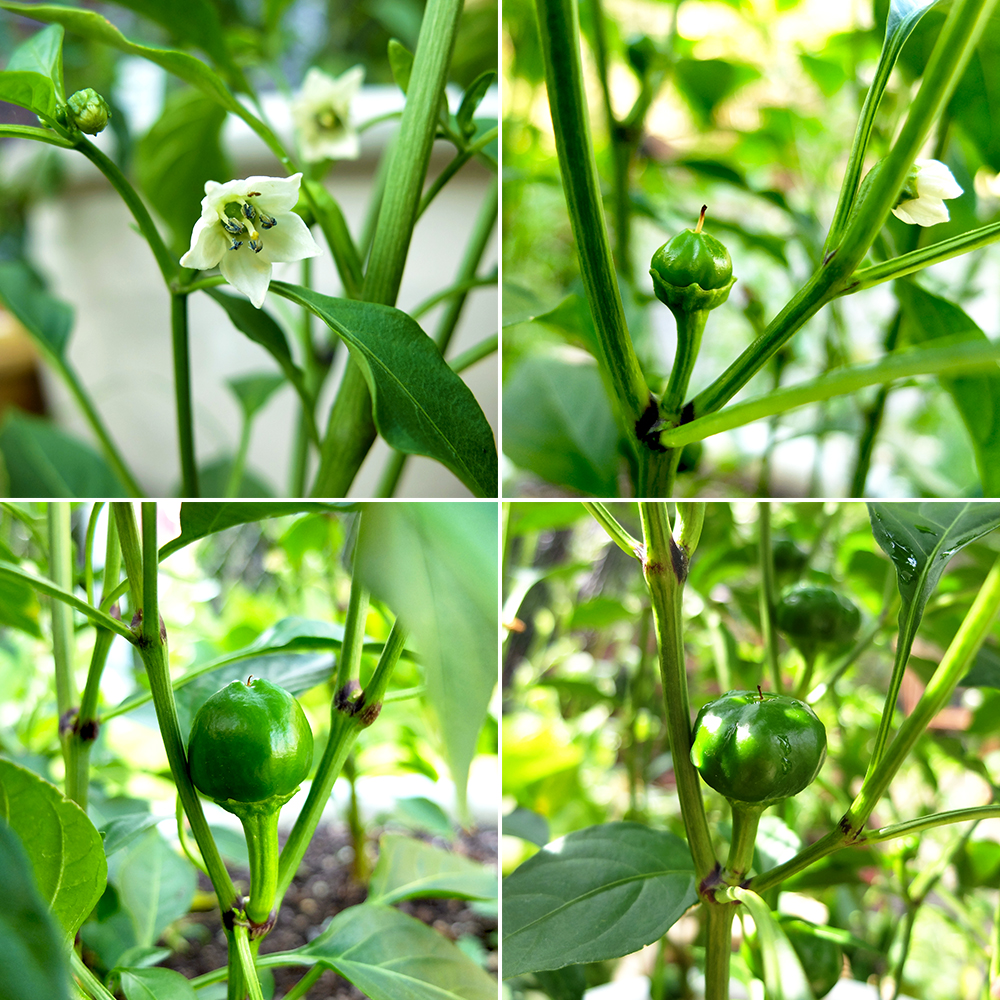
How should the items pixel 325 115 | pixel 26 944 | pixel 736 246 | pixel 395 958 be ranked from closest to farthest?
1. pixel 26 944
2. pixel 395 958
3. pixel 325 115
4. pixel 736 246

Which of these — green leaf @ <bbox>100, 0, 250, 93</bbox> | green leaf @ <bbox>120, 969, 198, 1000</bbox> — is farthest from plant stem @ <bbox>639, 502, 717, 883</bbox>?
green leaf @ <bbox>100, 0, 250, 93</bbox>

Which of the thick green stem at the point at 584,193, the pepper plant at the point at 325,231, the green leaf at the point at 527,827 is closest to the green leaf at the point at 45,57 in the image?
the pepper plant at the point at 325,231

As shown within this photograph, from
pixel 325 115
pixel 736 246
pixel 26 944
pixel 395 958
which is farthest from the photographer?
pixel 736 246

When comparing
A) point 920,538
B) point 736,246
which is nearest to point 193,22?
point 920,538

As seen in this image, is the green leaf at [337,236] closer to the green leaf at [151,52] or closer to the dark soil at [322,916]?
the green leaf at [151,52]

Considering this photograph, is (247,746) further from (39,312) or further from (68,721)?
(39,312)

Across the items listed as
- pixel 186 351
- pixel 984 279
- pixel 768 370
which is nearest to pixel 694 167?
pixel 768 370
